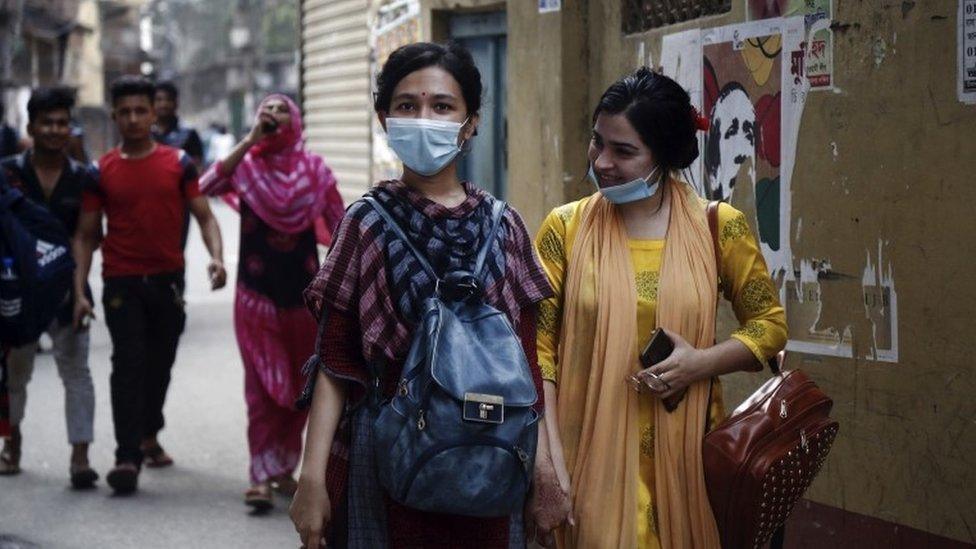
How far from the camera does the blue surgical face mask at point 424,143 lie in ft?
10.9

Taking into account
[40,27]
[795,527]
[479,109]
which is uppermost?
[40,27]

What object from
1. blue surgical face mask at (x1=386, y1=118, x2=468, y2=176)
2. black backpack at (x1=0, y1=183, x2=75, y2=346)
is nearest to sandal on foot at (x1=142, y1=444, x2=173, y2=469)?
black backpack at (x1=0, y1=183, x2=75, y2=346)

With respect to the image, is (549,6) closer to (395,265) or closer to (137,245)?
(137,245)

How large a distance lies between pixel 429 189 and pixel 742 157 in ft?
8.72

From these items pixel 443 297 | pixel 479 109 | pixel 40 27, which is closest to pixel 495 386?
pixel 443 297

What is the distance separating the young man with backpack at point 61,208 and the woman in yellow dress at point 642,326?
4.27 meters

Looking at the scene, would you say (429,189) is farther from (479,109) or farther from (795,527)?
(795,527)

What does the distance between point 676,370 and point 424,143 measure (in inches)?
32.5

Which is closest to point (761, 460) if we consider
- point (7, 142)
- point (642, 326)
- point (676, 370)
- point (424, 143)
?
point (676, 370)

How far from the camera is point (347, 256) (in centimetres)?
327

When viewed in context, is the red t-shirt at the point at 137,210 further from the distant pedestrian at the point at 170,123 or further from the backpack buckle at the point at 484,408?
the backpack buckle at the point at 484,408

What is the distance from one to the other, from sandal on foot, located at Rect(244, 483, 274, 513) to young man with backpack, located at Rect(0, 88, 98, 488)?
947 mm

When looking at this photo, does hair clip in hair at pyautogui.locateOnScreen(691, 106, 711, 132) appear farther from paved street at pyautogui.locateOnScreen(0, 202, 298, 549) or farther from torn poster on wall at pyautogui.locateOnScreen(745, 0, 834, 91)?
paved street at pyautogui.locateOnScreen(0, 202, 298, 549)

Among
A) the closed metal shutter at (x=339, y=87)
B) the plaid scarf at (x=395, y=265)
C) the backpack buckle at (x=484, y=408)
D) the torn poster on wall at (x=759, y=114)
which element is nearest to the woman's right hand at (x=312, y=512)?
the plaid scarf at (x=395, y=265)
